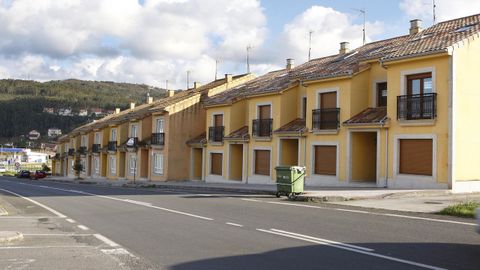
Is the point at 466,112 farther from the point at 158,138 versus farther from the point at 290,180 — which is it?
the point at 158,138

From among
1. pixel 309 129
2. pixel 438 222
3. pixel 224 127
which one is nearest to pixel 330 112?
pixel 309 129

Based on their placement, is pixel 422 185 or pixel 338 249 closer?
pixel 338 249

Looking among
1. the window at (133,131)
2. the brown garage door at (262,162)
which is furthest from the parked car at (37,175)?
the brown garage door at (262,162)

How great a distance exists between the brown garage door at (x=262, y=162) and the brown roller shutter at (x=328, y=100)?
579cm

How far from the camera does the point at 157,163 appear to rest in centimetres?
4516

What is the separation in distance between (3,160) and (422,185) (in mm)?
129964

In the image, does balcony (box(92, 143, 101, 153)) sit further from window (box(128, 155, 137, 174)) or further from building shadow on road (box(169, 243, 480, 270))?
building shadow on road (box(169, 243, 480, 270))

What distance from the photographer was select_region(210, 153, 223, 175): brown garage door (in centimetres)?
3825

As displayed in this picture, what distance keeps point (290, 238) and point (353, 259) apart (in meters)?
2.26

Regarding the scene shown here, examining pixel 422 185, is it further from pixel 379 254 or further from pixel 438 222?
pixel 379 254

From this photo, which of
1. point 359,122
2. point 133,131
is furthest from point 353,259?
point 133,131

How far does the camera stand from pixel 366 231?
1095 centimetres

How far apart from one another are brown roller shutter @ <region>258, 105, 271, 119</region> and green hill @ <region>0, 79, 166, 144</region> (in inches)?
3877

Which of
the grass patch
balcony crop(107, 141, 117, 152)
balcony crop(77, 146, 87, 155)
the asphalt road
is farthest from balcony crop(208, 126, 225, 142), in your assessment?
balcony crop(77, 146, 87, 155)
